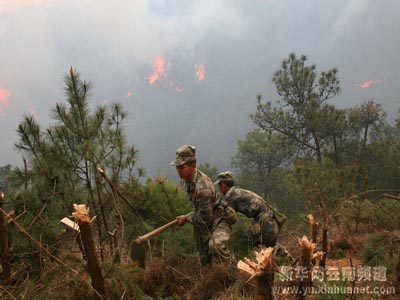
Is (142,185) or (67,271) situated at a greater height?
(142,185)

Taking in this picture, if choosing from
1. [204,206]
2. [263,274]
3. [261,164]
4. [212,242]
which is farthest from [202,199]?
[261,164]

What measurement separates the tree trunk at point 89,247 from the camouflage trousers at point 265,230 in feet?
8.40

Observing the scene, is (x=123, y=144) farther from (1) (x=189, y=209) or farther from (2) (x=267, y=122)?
(2) (x=267, y=122)

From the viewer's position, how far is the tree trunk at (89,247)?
2531 mm

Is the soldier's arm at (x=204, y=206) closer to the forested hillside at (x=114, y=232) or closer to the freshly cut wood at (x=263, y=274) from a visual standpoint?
the forested hillside at (x=114, y=232)

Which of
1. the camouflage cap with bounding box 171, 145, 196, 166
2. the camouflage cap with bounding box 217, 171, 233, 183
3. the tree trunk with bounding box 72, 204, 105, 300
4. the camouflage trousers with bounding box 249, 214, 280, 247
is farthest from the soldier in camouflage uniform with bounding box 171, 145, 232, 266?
the tree trunk with bounding box 72, 204, 105, 300

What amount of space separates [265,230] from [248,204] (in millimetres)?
433

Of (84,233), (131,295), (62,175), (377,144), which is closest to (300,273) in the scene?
(131,295)

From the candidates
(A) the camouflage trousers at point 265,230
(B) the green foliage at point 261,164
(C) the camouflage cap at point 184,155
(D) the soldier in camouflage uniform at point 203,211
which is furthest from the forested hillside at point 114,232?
(B) the green foliage at point 261,164

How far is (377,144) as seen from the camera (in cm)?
1819

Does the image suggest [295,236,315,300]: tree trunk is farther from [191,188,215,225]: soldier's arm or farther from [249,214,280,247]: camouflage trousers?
[249,214,280,247]: camouflage trousers

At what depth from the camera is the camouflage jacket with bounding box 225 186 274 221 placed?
16.3 ft

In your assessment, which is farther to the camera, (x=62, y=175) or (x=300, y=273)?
(x=62, y=175)

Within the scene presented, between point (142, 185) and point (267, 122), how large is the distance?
13203mm
